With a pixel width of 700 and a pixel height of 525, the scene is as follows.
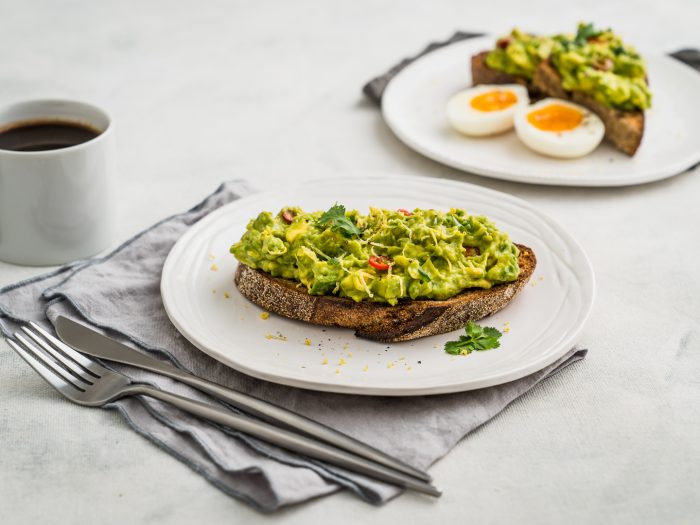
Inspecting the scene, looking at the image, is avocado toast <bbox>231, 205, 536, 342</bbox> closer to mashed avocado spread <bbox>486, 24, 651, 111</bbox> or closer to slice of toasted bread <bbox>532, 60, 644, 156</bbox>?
slice of toasted bread <bbox>532, 60, 644, 156</bbox>

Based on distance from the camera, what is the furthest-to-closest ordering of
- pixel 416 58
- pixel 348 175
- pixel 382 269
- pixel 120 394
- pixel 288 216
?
pixel 416 58 → pixel 348 175 → pixel 288 216 → pixel 382 269 → pixel 120 394

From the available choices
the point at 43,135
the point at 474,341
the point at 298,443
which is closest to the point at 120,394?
the point at 298,443

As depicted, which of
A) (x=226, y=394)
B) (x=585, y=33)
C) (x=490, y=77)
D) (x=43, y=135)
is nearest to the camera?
(x=226, y=394)

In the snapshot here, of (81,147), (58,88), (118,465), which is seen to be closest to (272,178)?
(81,147)

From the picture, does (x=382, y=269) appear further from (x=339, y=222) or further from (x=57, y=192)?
(x=57, y=192)

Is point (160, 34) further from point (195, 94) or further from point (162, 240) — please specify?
point (162, 240)

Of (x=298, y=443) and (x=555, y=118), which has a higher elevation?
(x=555, y=118)
